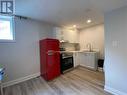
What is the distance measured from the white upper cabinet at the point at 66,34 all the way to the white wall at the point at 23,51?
25.0 inches

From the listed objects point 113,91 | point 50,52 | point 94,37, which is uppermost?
point 94,37

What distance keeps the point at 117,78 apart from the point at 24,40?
320 centimetres

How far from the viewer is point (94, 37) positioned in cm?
481

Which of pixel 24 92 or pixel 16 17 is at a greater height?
pixel 16 17

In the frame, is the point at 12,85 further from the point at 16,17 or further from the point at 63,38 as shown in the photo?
the point at 63,38

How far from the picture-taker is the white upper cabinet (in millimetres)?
4379

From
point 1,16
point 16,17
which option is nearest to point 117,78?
point 16,17

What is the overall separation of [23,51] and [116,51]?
Result: 3.00 meters

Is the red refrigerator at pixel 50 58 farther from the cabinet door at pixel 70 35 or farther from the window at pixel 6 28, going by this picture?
the cabinet door at pixel 70 35

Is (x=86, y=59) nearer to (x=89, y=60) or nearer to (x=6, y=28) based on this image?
(x=89, y=60)

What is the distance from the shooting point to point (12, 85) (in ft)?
9.60

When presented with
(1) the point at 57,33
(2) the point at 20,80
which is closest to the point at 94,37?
(1) the point at 57,33

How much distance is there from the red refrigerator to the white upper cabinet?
89 cm

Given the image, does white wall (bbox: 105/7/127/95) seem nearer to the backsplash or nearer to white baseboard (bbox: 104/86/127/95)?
white baseboard (bbox: 104/86/127/95)
